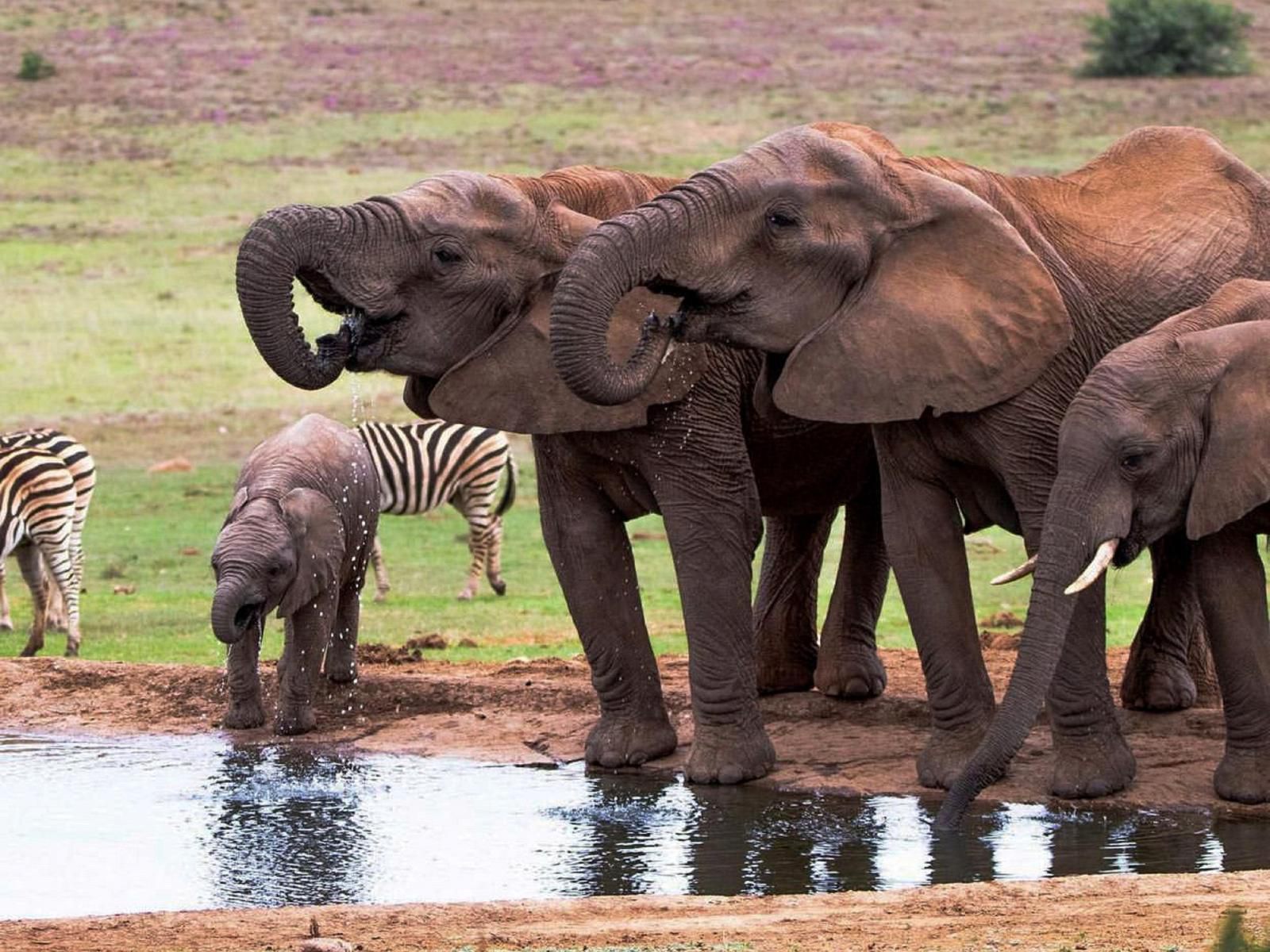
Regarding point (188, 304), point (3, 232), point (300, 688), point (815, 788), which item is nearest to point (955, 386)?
point (815, 788)

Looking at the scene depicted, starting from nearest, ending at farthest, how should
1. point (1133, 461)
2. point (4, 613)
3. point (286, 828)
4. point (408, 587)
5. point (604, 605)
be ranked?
point (1133, 461)
point (286, 828)
point (604, 605)
point (4, 613)
point (408, 587)

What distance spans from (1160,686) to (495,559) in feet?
26.8

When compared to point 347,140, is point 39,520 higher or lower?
lower

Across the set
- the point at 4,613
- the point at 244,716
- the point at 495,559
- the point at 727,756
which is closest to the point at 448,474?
the point at 495,559

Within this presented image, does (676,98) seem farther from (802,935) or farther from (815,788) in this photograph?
(802,935)

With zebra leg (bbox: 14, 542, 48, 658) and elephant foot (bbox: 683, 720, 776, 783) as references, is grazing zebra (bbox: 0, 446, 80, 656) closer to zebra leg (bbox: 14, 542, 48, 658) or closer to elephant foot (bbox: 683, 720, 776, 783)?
zebra leg (bbox: 14, 542, 48, 658)

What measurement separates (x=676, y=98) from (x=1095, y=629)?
40.5 m

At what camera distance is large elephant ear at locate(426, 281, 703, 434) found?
966 cm

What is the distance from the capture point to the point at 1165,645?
10.8 m

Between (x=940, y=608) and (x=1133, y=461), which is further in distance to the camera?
(x=940, y=608)

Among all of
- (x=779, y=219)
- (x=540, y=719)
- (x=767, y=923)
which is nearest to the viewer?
(x=767, y=923)

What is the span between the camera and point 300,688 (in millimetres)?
11375

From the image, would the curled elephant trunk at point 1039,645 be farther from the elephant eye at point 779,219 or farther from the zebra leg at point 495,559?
the zebra leg at point 495,559

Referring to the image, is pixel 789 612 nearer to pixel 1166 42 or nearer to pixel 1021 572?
pixel 1021 572
